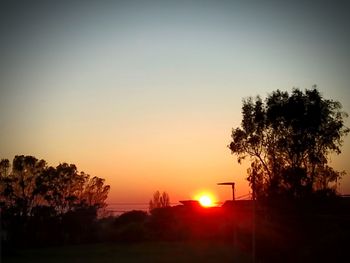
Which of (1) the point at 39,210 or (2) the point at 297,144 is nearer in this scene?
(2) the point at 297,144

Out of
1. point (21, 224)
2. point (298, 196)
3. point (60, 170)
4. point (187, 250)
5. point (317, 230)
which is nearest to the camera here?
point (317, 230)

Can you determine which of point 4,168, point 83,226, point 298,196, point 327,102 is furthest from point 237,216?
point 4,168

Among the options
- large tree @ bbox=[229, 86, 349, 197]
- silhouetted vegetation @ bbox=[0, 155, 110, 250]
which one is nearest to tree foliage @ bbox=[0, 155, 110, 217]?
silhouetted vegetation @ bbox=[0, 155, 110, 250]

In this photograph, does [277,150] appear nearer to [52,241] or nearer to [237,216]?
[237,216]

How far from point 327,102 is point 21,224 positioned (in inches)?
1407

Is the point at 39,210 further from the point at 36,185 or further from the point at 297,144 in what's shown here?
the point at 297,144

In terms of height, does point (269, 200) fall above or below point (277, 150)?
below

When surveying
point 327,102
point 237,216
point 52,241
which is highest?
point 327,102

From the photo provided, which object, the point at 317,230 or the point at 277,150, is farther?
the point at 277,150

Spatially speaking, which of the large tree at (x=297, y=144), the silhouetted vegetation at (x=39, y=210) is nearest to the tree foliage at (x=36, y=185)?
the silhouetted vegetation at (x=39, y=210)

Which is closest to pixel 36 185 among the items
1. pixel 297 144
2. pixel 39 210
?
pixel 39 210

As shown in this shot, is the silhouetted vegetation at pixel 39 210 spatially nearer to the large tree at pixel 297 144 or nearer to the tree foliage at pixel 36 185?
the tree foliage at pixel 36 185

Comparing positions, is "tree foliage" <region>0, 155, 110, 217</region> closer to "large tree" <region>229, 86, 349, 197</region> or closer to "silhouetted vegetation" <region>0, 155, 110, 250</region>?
"silhouetted vegetation" <region>0, 155, 110, 250</region>

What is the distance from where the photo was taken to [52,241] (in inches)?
2056
